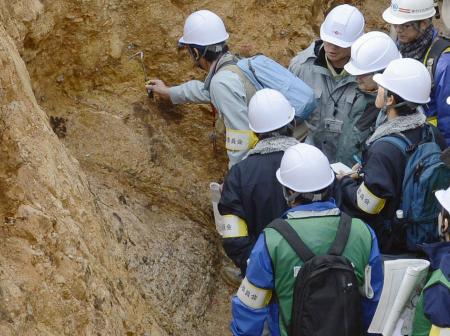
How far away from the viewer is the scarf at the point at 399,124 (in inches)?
195

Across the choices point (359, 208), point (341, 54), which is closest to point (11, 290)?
point (359, 208)

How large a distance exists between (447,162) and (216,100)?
1.68 metres

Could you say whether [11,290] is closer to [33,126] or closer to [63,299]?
[63,299]

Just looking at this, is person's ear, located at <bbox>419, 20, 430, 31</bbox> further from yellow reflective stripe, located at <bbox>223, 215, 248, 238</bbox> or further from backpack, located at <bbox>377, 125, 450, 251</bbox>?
yellow reflective stripe, located at <bbox>223, 215, 248, 238</bbox>

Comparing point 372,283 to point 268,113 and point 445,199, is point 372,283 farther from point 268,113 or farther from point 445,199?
point 268,113

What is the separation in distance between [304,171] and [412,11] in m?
2.15

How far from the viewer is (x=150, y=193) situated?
6.35 metres

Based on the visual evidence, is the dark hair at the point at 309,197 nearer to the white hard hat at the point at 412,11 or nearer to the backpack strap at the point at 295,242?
the backpack strap at the point at 295,242

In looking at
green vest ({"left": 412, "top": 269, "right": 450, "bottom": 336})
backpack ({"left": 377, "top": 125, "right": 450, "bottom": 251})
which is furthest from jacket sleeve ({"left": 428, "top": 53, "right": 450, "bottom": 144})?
green vest ({"left": 412, "top": 269, "right": 450, "bottom": 336})

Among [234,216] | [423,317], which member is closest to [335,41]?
[234,216]

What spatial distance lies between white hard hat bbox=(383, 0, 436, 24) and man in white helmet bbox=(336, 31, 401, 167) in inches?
14.8

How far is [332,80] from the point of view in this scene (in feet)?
19.6

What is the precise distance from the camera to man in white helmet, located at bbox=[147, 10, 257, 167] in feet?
18.0

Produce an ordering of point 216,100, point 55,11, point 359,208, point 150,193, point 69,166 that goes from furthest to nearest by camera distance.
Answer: point 150,193
point 55,11
point 216,100
point 359,208
point 69,166
